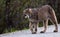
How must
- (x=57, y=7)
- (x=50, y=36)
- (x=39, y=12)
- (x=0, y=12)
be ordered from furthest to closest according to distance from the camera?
A: (x=57, y=7) → (x=0, y=12) → (x=39, y=12) → (x=50, y=36)

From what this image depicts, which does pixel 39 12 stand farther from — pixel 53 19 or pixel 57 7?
pixel 57 7

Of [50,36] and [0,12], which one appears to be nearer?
[50,36]

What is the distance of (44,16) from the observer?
1309 cm

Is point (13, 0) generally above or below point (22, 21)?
above

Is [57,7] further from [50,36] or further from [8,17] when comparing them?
[50,36]

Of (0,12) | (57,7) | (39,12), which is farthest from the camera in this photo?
(57,7)

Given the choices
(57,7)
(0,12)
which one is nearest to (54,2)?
(57,7)

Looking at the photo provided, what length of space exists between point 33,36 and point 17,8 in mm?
7213

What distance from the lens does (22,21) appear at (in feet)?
61.8

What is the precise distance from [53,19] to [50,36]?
1790mm

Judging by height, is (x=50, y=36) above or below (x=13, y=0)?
below

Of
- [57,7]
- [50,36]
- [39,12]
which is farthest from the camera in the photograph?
[57,7]

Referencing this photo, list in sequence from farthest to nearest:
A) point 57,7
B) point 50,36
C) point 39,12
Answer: point 57,7
point 39,12
point 50,36

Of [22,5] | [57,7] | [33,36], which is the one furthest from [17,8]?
[33,36]
